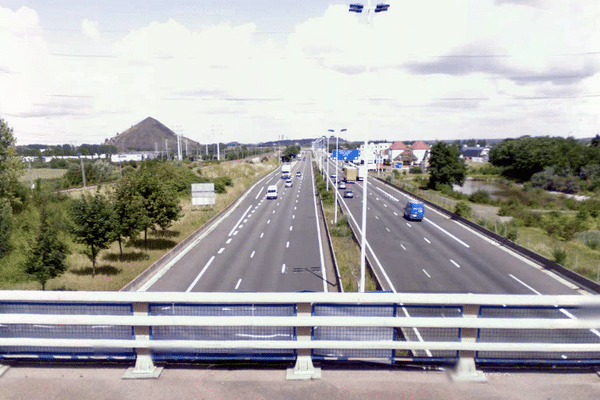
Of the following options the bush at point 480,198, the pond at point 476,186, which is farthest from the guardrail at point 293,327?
the pond at point 476,186

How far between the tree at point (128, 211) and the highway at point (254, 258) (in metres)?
3.79

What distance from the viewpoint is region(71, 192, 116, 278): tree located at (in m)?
25.3

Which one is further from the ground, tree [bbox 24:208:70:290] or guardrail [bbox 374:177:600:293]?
tree [bbox 24:208:70:290]

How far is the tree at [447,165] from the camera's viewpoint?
278 ft

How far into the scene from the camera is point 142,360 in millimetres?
4445

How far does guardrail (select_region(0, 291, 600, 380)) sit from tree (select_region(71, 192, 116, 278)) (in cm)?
2284

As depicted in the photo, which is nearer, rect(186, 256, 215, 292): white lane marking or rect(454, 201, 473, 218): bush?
rect(186, 256, 215, 292): white lane marking

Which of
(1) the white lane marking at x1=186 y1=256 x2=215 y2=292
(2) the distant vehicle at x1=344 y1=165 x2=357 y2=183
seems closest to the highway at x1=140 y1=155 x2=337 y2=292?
(1) the white lane marking at x1=186 y1=256 x2=215 y2=292

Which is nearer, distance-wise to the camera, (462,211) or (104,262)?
(104,262)

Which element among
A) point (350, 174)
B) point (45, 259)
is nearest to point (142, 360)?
point (45, 259)

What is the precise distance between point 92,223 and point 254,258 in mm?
11359

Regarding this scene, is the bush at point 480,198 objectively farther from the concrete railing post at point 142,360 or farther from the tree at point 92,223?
the concrete railing post at point 142,360

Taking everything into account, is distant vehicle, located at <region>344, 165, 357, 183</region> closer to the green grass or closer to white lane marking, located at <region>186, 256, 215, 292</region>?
the green grass

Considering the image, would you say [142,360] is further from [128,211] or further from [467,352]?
[128,211]
